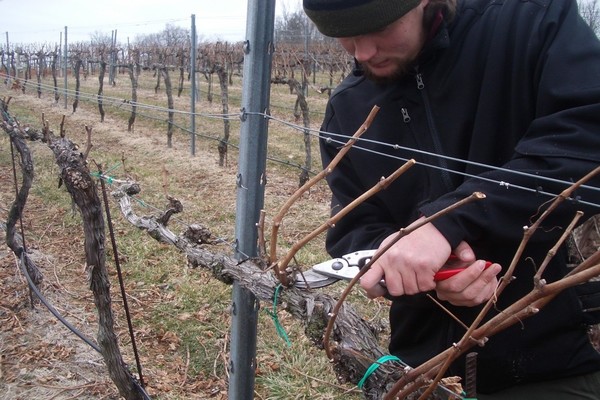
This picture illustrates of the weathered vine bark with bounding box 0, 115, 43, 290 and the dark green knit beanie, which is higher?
the dark green knit beanie

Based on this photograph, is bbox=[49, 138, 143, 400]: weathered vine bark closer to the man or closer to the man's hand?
the man

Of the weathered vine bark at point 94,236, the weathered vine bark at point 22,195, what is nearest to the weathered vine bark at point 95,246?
the weathered vine bark at point 94,236

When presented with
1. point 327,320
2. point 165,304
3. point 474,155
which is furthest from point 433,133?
point 165,304

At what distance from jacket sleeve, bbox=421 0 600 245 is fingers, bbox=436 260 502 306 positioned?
7 centimetres

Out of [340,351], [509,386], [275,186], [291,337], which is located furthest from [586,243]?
[275,186]

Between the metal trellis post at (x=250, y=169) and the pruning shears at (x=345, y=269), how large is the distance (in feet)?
1.44

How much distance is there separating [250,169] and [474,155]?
818 millimetres

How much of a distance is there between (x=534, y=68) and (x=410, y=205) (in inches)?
18.5

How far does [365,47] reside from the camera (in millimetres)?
1300

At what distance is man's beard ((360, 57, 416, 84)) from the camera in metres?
1.32

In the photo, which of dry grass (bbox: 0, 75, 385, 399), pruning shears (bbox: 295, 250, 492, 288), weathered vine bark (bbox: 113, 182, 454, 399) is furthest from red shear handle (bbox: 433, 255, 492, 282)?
dry grass (bbox: 0, 75, 385, 399)

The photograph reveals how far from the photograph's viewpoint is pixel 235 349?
6.64 feet

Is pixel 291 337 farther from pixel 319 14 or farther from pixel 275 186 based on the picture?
pixel 275 186

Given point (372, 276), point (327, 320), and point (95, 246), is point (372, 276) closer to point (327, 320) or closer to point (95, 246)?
point (327, 320)
